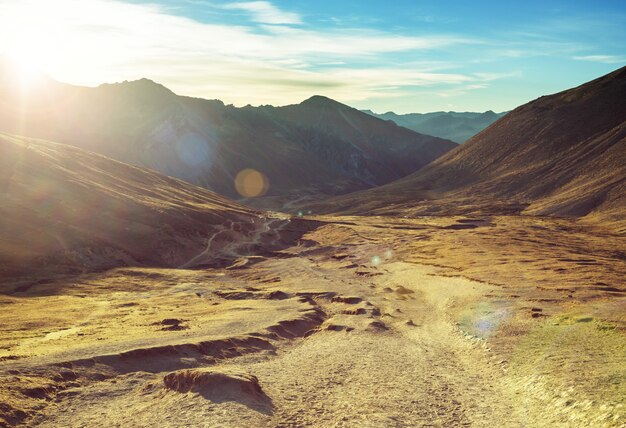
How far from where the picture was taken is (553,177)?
16012cm

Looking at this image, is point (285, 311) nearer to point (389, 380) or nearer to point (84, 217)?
point (389, 380)

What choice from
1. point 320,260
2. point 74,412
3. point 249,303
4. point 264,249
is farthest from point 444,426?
point 264,249

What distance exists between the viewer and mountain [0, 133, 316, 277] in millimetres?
68125

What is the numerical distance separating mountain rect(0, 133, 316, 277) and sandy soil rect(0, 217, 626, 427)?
8.86m

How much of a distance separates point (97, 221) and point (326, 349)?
59.6m

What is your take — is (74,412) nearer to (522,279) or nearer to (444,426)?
(444,426)

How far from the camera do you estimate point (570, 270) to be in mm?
55594

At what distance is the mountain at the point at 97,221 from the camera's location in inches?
2682

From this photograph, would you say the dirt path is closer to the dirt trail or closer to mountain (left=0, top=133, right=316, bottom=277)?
the dirt trail

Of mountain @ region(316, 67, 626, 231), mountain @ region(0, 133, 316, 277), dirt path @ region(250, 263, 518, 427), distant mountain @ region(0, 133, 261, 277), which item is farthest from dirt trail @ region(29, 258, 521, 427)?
mountain @ region(316, 67, 626, 231)

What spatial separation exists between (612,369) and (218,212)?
91658 millimetres

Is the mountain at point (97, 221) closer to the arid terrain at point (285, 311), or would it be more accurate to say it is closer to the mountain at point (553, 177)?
the arid terrain at point (285, 311)

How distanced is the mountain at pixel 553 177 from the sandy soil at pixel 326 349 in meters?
75.8

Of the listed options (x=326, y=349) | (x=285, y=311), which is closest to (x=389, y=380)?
(x=326, y=349)
